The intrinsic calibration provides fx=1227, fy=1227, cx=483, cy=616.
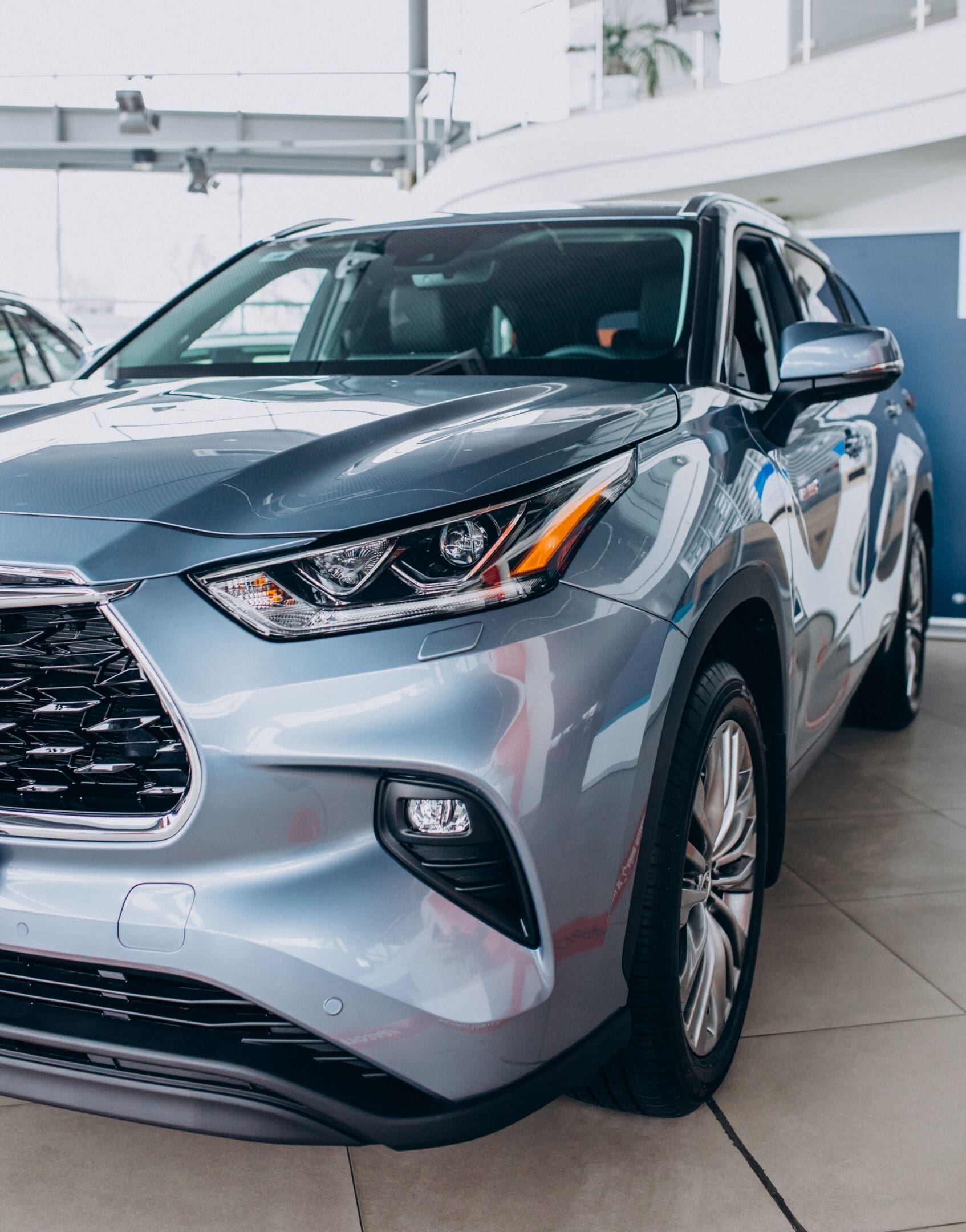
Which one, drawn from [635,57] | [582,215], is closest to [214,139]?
[635,57]

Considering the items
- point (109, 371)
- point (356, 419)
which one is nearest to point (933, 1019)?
point (356, 419)

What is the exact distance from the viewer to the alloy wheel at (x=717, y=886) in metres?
1.73

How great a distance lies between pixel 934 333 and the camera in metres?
5.66

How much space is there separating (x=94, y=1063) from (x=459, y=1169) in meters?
0.61

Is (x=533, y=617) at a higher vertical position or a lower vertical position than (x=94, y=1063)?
higher

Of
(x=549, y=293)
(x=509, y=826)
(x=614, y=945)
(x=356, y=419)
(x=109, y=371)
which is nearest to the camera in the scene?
(x=509, y=826)

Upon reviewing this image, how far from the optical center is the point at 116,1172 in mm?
1737

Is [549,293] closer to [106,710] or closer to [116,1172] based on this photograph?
[106,710]

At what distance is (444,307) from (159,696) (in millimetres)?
1427

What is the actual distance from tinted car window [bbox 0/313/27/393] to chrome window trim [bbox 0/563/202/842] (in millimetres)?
4648

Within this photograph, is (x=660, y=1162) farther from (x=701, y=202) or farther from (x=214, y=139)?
(x=214, y=139)

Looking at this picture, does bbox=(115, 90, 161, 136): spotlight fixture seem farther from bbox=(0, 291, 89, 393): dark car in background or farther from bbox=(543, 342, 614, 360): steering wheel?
bbox=(543, 342, 614, 360): steering wheel

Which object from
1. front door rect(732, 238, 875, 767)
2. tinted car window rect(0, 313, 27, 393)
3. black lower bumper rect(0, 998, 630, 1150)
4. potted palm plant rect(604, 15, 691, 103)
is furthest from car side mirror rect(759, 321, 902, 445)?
potted palm plant rect(604, 15, 691, 103)

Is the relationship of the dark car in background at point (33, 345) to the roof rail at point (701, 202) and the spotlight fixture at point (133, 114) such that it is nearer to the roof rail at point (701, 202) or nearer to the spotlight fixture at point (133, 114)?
the roof rail at point (701, 202)
